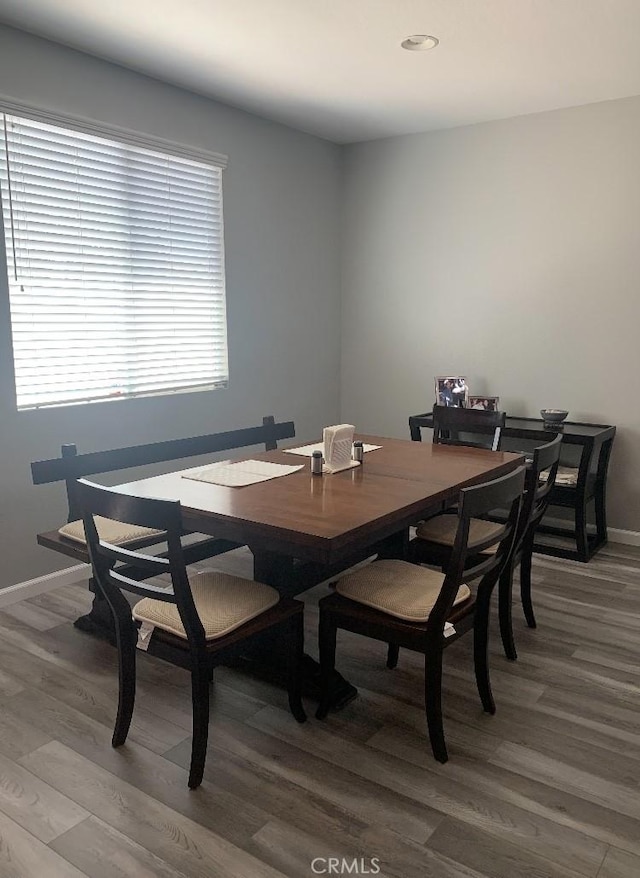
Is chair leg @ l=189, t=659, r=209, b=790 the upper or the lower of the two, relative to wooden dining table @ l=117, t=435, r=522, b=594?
lower

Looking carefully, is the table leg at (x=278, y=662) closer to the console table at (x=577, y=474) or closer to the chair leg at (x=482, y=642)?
the chair leg at (x=482, y=642)

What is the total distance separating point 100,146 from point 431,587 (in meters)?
2.57

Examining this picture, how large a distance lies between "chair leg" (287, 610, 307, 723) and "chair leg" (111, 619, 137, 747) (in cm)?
48

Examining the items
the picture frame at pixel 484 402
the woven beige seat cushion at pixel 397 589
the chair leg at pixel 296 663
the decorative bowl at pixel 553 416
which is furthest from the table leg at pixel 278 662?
the picture frame at pixel 484 402

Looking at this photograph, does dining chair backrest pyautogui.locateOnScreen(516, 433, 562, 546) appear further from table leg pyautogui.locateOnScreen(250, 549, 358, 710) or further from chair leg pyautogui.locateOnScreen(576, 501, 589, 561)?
chair leg pyautogui.locateOnScreen(576, 501, 589, 561)

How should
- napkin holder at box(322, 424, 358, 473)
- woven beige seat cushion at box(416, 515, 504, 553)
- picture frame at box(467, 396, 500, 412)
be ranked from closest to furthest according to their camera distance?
napkin holder at box(322, 424, 358, 473) < woven beige seat cushion at box(416, 515, 504, 553) < picture frame at box(467, 396, 500, 412)

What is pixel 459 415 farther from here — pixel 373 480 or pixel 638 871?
pixel 638 871

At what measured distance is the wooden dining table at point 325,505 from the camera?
1938mm

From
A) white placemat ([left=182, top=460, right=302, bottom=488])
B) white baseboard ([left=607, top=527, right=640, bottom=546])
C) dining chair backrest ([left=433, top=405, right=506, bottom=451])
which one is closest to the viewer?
white placemat ([left=182, top=460, right=302, bottom=488])

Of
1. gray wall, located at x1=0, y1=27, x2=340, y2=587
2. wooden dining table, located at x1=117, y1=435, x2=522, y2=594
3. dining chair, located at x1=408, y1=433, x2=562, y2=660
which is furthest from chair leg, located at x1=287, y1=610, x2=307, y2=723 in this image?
gray wall, located at x1=0, y1=27, x2=340, y2=587

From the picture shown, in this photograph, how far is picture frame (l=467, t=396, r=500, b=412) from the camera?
4.25 meters

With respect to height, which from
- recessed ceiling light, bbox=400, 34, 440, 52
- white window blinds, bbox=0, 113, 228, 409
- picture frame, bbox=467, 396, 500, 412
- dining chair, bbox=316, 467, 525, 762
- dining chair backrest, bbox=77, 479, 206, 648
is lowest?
dining chair, bbox=316, 467, 525, 762

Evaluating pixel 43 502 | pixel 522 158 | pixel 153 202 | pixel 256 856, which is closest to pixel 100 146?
pixel 153 202

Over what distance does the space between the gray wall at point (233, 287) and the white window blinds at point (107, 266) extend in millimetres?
93
